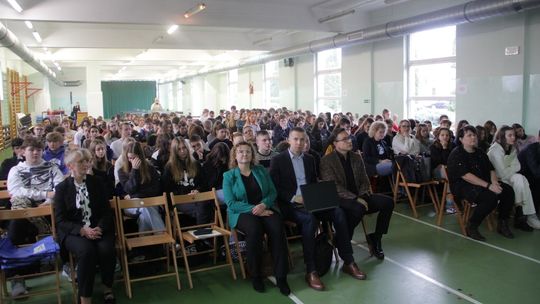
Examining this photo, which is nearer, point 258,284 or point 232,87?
point 258,284

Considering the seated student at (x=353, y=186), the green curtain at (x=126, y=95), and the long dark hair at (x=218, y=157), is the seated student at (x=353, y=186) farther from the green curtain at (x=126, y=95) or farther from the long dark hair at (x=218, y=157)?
the green curtain at (x=126, y=95)

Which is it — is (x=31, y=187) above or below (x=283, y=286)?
above

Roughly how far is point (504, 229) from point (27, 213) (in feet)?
16.0

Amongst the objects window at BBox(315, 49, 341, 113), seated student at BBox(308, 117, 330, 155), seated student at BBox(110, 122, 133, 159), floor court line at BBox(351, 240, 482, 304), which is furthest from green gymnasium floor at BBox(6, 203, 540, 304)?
window at BBox(315, 49, 341, 113)

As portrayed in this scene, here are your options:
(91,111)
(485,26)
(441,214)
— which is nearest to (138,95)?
(91,111)

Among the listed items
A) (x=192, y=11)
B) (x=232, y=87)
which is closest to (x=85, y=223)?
(x=192, y=11)

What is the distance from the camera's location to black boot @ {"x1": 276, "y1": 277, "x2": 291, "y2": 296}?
382 centimetres

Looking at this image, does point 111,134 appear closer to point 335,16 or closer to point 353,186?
point 353,186

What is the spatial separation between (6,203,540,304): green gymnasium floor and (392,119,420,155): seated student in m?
1.83

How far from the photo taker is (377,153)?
22.1 ft

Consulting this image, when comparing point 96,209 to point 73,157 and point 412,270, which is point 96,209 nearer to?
point 73,157

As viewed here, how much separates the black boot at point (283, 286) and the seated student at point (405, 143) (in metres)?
3.50

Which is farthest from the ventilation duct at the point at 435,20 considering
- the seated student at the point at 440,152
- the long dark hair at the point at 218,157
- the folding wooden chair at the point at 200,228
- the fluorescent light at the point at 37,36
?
the fluorescent light at the point at 37,36

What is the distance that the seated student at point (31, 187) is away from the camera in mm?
3989
